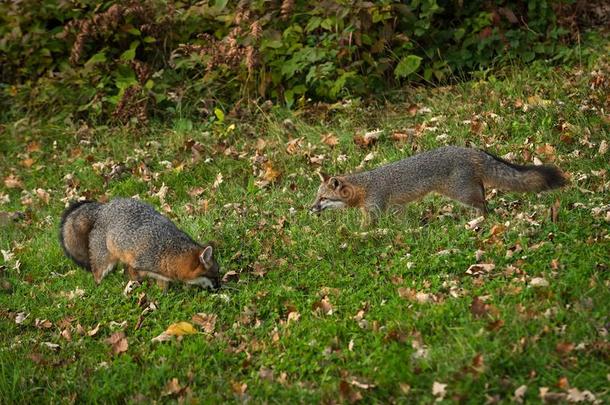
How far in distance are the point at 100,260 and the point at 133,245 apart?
19.1 inches

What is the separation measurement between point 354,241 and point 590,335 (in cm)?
286

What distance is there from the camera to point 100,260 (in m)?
8.59

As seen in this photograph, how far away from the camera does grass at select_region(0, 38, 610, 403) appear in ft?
19.2

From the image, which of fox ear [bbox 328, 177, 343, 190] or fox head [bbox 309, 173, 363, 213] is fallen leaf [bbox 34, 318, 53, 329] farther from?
fox ear [bbox 328, 177, 343, 190]

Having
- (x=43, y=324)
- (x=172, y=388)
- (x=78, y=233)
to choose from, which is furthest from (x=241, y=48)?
(x=172, y=388)

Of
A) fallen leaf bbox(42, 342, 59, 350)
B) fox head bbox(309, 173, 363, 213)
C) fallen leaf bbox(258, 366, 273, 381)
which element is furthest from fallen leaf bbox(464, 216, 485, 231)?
fallen leaf bbox(42, 342, 59, 350)

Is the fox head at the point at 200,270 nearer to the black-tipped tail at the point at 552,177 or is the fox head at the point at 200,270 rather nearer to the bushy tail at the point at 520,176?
the bushy tail at the point at 520,176

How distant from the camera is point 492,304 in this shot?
6.30m

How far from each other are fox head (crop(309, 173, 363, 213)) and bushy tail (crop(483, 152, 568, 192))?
1446 millimetres

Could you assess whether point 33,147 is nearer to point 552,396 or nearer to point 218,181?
point 218,181

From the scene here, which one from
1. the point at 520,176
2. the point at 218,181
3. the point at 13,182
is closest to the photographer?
the point at 520,176

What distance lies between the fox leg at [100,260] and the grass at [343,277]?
0.34 feet

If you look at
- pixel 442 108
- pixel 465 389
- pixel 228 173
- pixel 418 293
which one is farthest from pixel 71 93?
pixel 465 389

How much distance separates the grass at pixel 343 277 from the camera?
19.2 feet
